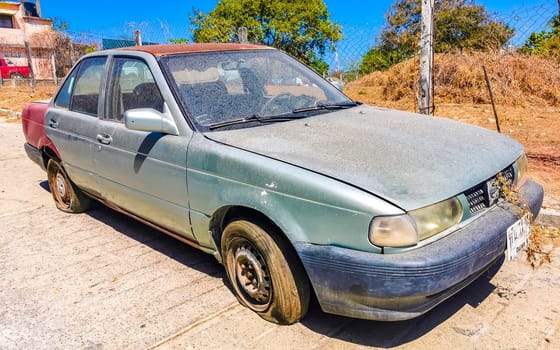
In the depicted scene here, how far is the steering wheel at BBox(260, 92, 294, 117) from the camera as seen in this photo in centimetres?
334

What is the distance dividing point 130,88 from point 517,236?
9.61 ft

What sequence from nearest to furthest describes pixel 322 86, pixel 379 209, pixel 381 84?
1. pixel 379 209
2. pixel 322 86
3. pixel 381 84

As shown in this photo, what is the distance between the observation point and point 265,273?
278 cm

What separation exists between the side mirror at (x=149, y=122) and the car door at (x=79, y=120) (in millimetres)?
1012

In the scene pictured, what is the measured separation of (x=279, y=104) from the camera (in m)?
3.46

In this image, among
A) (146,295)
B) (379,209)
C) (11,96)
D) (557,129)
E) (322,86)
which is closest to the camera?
(379,209)

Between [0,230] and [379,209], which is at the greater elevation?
[379,209]

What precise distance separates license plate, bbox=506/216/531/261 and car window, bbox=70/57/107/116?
3308 mm

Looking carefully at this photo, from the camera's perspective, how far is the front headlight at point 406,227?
2.19 metres

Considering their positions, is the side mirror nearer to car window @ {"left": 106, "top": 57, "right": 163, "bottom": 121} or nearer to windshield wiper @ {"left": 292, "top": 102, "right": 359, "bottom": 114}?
car window @ {"left": 106, "top": 57, "right": 163, "bottom": 121}

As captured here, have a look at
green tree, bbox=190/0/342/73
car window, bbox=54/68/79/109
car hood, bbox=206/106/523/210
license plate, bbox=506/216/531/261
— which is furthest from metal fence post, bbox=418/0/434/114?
green tree, bbox=190/0/342/73

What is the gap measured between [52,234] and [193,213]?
2.15 meters

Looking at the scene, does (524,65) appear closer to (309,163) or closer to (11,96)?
(309,163)

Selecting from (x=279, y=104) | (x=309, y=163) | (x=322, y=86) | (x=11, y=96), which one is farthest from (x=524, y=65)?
(x=11, y=96)
